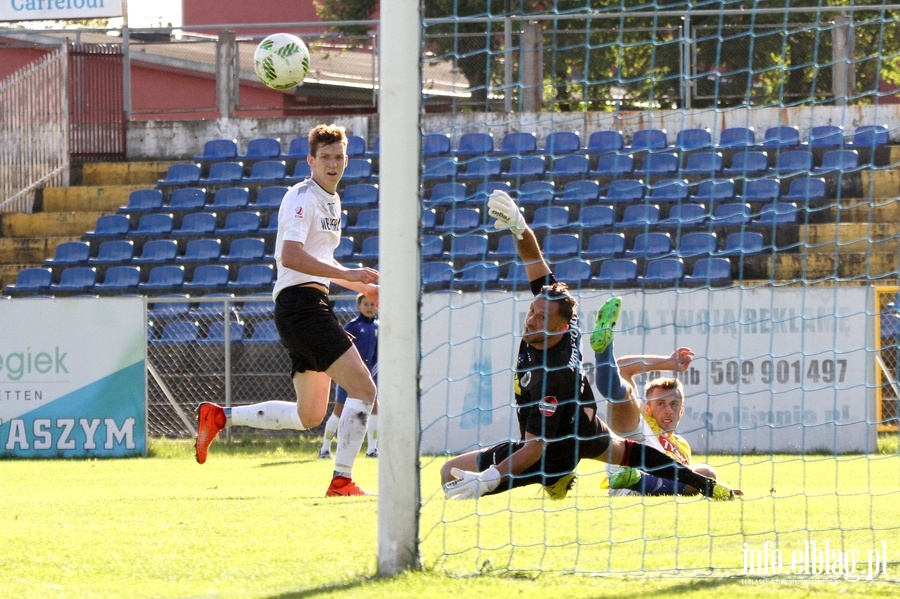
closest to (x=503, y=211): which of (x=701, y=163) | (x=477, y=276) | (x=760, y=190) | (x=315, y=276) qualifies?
(x=315, y=276)

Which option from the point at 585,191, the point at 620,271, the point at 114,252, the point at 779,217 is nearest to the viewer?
the point at 620,271

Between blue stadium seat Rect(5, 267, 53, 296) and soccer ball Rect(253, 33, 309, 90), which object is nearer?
soccer ball Rect(253, 33, 309, 90)

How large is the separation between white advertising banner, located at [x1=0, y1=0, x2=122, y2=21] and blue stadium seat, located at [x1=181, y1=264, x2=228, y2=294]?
651 cm

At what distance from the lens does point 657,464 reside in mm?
6871

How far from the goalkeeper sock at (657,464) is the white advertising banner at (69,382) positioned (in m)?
8.03

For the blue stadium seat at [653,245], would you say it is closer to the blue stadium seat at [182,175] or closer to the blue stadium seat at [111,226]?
the blue stadium seat at [182,175]

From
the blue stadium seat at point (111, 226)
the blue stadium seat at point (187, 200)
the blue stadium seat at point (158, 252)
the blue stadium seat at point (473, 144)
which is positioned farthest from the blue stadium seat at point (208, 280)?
the blue stadium seat at point (473, 144)

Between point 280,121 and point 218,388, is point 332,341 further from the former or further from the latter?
point 280,121

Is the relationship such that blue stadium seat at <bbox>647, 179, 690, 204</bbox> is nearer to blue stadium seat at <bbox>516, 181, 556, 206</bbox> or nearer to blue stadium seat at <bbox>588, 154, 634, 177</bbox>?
blue stadium seat at <bbox>588, 154, 634, 177</bbox>

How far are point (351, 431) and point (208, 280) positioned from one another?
34.4 feet

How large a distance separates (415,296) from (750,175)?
44.2ft

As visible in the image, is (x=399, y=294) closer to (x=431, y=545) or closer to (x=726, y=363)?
(x=431, y=545)

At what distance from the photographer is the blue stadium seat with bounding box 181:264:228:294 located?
17.8 metres

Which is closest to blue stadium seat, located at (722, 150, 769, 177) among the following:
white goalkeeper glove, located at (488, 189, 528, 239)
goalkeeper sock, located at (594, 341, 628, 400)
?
goalkeeper sock, located at (594, 341, 628, 400)
